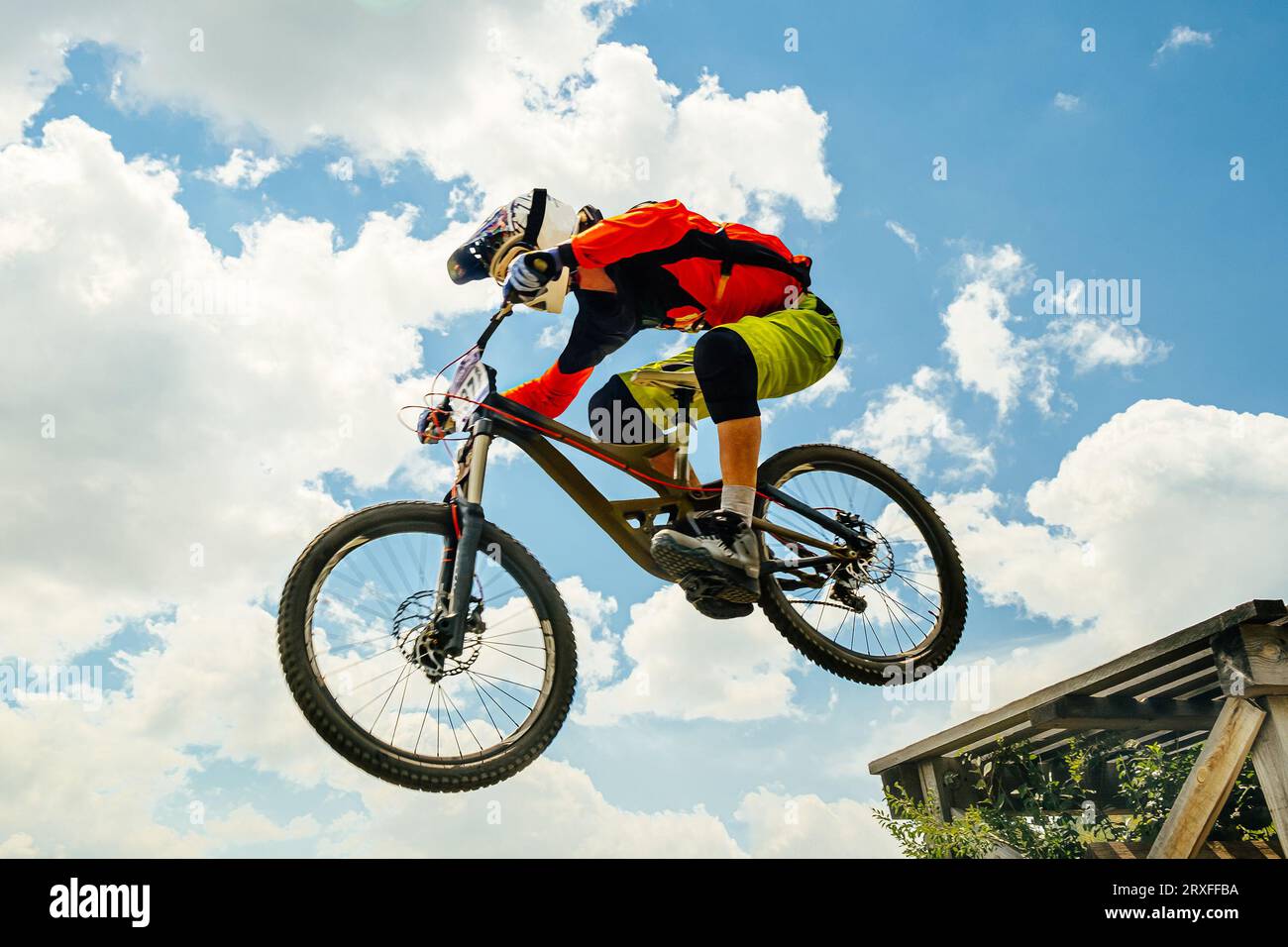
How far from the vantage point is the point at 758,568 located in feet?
12.6

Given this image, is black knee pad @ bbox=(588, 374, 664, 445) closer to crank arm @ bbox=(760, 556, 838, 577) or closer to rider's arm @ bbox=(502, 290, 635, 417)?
rider's arm @ bbox=(502, 290, 635, 417)

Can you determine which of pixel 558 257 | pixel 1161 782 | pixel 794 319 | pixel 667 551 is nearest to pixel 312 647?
pixel 667 551

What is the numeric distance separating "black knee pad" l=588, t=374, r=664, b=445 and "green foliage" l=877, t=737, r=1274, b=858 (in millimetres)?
4410

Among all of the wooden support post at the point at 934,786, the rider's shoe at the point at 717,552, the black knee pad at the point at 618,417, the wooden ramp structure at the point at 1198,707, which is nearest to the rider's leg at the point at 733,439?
the rider's shoe at the point at 717,552

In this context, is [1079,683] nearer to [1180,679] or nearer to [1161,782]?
[1180,679]

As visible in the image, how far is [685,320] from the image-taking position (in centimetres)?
420

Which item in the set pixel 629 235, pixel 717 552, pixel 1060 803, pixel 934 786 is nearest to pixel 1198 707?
pixel 1060 803

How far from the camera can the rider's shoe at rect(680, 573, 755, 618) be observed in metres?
3.68

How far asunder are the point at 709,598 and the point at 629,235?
1435 mm

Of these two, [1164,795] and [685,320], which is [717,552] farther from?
[1164,795]

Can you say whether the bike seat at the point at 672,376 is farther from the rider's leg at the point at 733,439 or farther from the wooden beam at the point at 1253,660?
the wooden beam at the point at 1253,660

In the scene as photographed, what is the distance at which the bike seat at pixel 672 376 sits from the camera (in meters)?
4.04
